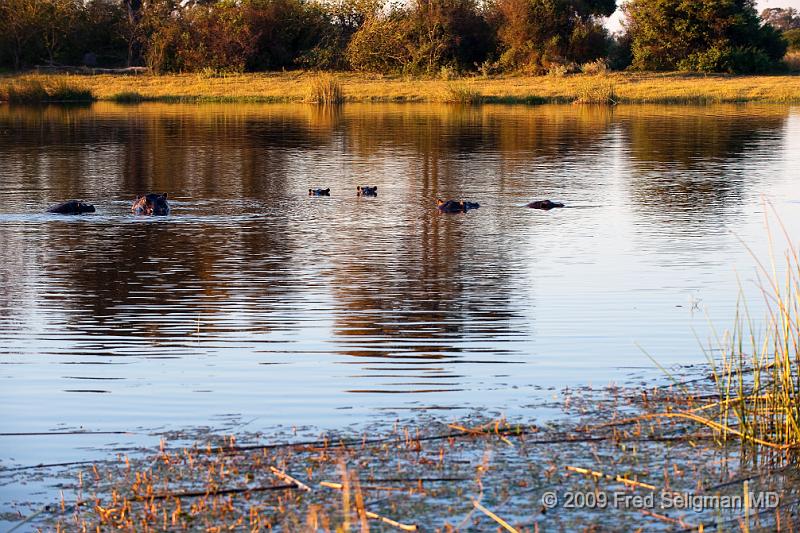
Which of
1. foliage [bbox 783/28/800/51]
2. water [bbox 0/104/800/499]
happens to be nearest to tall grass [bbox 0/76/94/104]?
water [bbox 0/104/800/499]

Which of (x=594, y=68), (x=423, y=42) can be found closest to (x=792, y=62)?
(x=594, y=68)

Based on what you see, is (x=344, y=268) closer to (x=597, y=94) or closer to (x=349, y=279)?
(x=349, y=279)

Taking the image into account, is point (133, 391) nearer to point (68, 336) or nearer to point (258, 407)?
point (258, 407)

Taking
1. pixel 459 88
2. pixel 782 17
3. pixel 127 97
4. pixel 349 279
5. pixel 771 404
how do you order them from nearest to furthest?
pixel 771 404 → pixel 349 279 → pixel 459 88 → pixel 127 97 → pixel 782 17

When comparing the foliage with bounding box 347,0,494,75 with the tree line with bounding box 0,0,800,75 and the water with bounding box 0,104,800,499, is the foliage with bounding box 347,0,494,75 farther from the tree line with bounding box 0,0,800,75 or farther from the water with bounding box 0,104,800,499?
the water with bounding box 0,104,800,499

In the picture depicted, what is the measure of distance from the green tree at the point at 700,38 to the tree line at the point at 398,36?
0.05 meters

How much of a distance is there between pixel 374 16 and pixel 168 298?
52828 mm

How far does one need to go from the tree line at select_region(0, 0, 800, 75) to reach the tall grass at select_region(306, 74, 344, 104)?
9.66 metres

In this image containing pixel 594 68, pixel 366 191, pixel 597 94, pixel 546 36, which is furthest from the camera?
pixel 546 36

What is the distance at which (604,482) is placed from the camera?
640cm

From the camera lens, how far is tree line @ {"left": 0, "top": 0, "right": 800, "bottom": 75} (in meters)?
58.2

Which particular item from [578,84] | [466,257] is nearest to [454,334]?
[466,257]

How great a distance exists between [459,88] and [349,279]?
3918cm

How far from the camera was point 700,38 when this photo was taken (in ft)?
192
